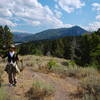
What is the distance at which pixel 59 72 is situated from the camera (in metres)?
12.7

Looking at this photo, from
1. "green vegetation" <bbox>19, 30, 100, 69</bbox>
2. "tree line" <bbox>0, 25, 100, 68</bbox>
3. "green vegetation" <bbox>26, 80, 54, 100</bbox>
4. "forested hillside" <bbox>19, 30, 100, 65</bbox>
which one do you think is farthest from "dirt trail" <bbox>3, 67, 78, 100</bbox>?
"forested hillside" <bbox>19, 30, 100, 65</bbox>

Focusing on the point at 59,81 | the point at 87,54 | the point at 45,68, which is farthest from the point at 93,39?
the point at 59,81

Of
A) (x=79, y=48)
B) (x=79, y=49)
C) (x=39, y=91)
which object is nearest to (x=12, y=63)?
(x=39, y=91)

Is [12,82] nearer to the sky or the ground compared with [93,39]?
nearer to the ground

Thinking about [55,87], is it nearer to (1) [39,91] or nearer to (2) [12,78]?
(1) [39,91]

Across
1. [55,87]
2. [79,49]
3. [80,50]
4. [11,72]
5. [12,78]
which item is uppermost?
[79,49]

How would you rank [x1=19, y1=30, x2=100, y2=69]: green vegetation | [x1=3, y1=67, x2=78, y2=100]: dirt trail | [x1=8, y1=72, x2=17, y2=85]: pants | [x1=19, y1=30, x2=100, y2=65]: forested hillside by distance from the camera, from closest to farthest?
[x1=3, y1=67, x2=78, y2=100]: dirt trail, [x1=8, y1=72, x2=17, y2=85]: pants, [x1=19, y1=30, x2=100, y2=69]: green vegetation, [x1=19, y1=30, x2=100, y2=65]: forested hillside

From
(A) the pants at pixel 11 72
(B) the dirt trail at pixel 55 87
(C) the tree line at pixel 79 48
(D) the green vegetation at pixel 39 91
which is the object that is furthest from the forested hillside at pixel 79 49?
(D) the green vegetation at pixel 39 91

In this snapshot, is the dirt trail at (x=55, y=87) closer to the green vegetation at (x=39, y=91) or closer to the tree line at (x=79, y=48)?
the green vegetation at (x=39, y=91)

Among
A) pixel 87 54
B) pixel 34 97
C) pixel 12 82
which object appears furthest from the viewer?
pixel 87 54

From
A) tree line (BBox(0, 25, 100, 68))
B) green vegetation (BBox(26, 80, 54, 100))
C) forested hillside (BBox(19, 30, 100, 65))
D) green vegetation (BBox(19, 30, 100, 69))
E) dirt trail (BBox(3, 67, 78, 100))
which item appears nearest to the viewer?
green vegetation (BBox(26, 80, 54, 100))

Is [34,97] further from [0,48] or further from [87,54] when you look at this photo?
[0,48]

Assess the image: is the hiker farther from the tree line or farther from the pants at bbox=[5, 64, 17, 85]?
the tree line

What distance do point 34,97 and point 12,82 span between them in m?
2.09
